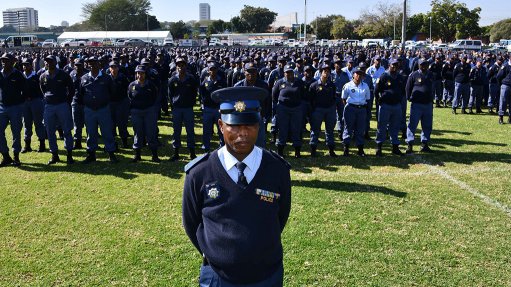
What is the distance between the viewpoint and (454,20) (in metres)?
69.4

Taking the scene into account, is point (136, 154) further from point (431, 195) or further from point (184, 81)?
point (431, 195)

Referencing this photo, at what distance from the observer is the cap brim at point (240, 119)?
2432 millimetres

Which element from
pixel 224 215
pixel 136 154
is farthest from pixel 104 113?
pixel 224 215

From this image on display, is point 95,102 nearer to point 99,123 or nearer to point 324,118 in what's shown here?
point 99,123

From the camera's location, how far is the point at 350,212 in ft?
19.8

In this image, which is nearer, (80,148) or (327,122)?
(327,122)

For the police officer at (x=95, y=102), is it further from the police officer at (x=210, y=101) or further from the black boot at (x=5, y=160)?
the police officer at (x=210, y=101)

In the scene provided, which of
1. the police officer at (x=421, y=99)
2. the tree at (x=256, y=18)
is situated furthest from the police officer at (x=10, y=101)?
the tree at (x=256, y=18)

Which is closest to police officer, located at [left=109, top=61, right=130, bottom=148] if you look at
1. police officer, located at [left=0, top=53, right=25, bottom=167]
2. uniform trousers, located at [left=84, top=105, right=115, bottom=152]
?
uniform trousers, located at [left=84, top=105, right=115, bottom=152]

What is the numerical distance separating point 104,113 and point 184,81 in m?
1.66

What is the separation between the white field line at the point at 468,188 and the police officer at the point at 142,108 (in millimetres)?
5288

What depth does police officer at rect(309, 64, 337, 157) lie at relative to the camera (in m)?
8.84

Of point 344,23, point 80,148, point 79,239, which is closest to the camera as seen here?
point 79,239

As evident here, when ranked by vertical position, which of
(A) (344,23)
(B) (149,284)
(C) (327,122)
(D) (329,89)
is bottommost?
(B) (149,284)
